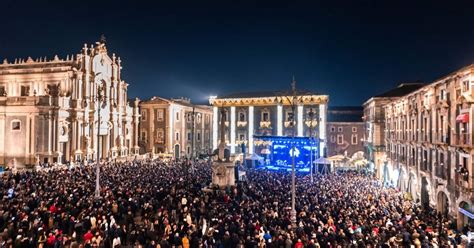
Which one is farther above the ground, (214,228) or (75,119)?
(75,119)

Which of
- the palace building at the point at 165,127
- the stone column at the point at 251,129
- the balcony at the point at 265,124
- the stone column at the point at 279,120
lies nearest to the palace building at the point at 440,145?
the stone column at the point at 279,120

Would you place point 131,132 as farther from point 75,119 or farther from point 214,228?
point 214,228

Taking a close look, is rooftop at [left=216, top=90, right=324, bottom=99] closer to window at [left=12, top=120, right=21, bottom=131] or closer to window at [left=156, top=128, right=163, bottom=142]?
window at [left=156, top=128, right=163, bottom=142]

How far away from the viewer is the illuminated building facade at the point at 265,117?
53375 millimetres

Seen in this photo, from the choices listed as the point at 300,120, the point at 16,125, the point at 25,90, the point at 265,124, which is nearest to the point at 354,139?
the point at 300,120

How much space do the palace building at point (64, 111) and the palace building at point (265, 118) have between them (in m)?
16.1

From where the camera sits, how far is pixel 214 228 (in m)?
14.2

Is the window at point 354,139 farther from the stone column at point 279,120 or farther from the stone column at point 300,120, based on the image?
the stone column at point 279,120

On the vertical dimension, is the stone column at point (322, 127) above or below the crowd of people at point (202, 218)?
above

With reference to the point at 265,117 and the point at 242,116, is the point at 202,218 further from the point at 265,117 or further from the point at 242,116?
the point at 242,116

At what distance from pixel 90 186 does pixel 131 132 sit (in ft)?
122

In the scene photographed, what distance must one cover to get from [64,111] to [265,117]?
30.1m

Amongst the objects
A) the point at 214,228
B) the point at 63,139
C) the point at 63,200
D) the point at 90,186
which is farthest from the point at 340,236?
the point at 63,139

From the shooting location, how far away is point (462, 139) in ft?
62.6
